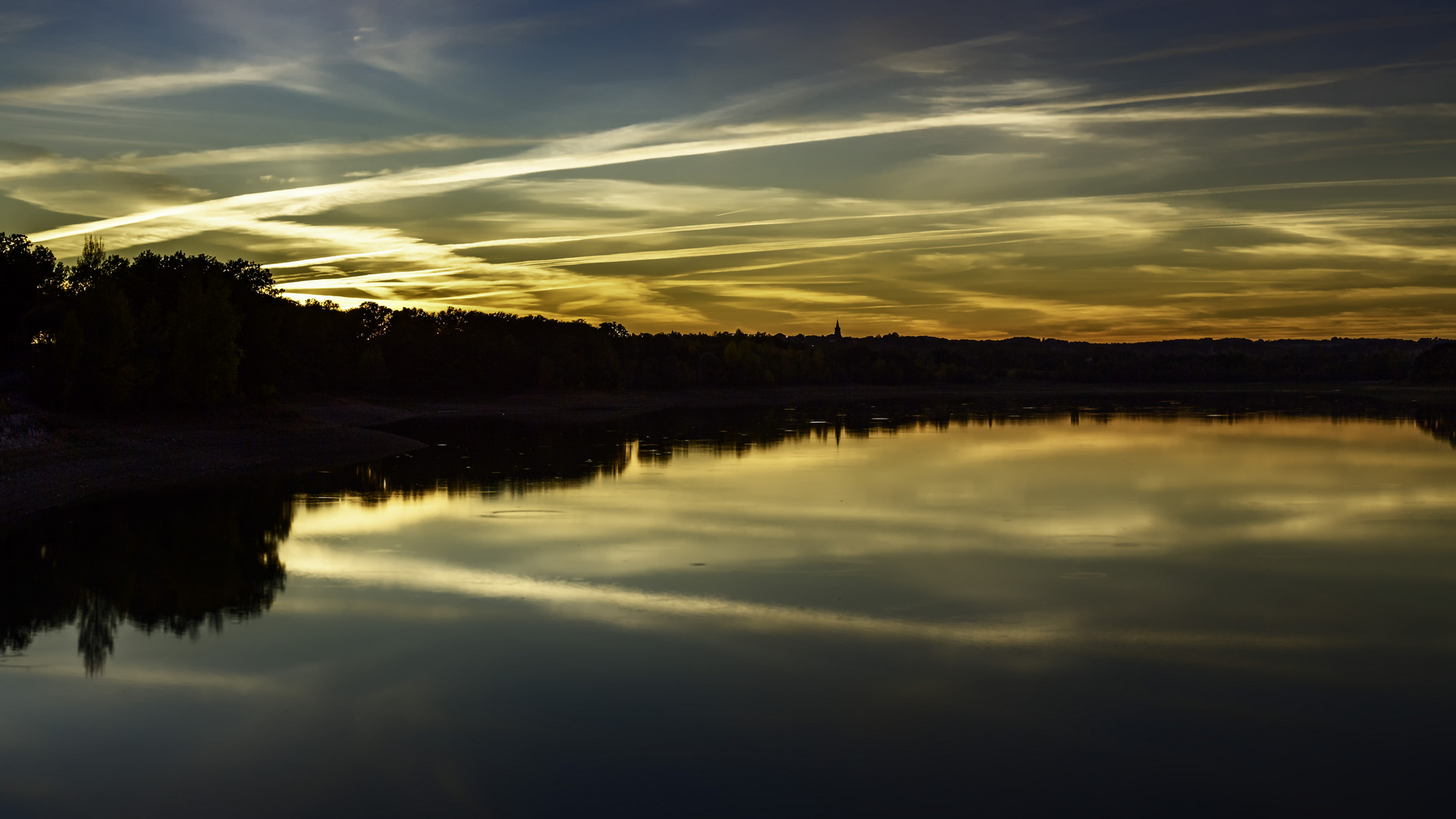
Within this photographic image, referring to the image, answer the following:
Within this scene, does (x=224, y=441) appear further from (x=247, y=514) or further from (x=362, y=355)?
(x=362, y=355)

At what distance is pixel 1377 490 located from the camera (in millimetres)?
30234

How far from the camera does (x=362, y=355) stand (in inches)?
3501

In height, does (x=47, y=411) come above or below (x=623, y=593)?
above

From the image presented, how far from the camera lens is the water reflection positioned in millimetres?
16031

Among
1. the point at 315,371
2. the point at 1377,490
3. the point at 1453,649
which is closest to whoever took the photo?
the point at 1453,649

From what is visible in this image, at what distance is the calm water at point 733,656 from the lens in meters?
9.66

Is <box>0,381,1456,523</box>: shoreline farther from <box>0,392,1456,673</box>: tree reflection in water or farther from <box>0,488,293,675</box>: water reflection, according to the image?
<box>0,488,293,675</box>: water reflection

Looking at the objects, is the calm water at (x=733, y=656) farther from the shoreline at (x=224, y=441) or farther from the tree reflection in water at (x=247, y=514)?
the shoreline at (x=224, y=441)

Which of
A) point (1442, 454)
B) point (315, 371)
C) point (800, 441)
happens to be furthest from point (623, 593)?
point (315, 371)

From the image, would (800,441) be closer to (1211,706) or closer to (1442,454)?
(1442,454)

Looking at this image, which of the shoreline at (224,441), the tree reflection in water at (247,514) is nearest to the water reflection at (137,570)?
the tree reflection in water at (247,514)

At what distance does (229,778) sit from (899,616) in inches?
366

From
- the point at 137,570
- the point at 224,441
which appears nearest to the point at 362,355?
the point at 224,441

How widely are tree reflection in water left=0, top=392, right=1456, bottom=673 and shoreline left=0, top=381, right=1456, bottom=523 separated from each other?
7.02 feet
